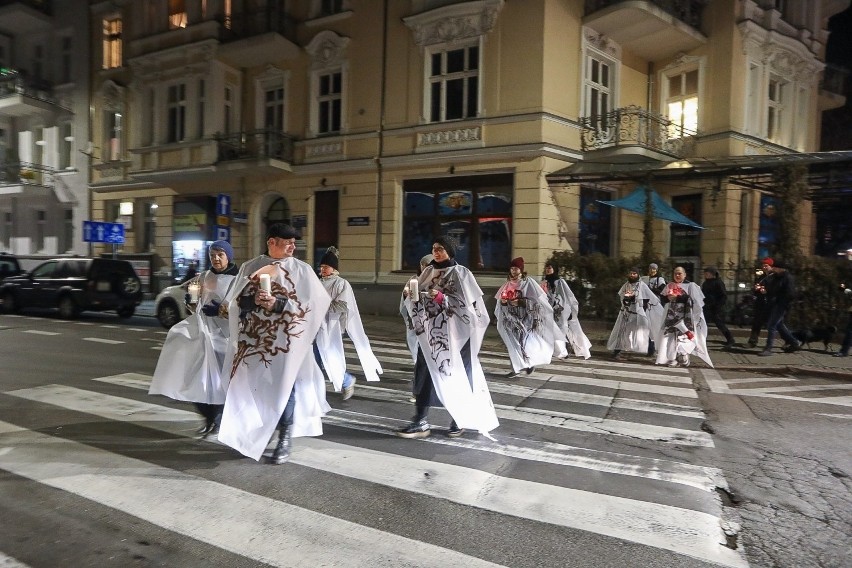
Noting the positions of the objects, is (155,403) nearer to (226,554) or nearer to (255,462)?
(255,462)

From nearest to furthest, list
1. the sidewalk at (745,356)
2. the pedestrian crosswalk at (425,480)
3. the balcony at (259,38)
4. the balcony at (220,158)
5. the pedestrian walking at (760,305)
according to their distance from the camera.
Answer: the pedestrian crosswalk at (425,480), the sidewalk at (745,356), the pedestrian walking at (760,305), the balcony at (259,38), the balcony at (220,158)

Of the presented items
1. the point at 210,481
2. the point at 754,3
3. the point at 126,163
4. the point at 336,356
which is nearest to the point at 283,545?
the point at 210,481

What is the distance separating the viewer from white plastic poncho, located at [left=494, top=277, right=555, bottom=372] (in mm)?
8555

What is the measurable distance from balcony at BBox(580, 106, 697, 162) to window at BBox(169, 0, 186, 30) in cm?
1524

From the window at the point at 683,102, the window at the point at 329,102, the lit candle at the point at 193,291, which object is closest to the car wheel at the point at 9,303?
the window at the point at 329,102

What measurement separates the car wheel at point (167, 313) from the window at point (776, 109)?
17.8 meters

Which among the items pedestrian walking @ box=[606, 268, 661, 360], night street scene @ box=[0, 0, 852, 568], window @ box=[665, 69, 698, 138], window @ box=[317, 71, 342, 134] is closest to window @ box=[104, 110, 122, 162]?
night street scene @ box=[0, 0, 852, 568]

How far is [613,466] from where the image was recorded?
15.9ft

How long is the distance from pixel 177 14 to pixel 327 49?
23.6 feet

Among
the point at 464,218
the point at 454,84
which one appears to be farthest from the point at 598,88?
the point at 464,218

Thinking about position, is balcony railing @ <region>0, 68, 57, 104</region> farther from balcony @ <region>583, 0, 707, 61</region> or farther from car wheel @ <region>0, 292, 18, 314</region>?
balcony @ <region>583, 0, 707, 61</region>

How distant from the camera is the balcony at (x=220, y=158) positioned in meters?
19.6

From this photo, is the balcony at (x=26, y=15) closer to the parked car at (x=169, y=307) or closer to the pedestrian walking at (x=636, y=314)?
the parked car at (x=169, y=307)

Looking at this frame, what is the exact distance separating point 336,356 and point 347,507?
348cm
